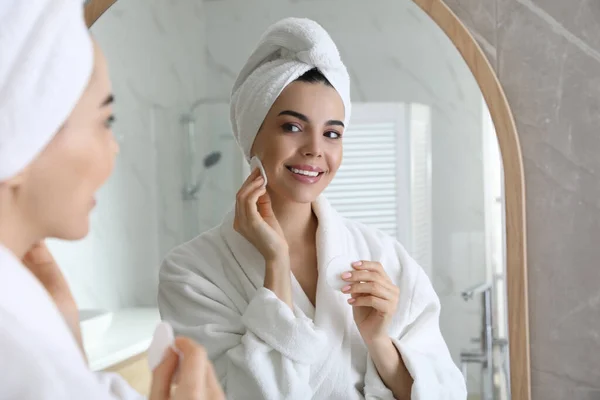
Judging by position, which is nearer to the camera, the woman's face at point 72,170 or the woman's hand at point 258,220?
the woman's face at point 72,170

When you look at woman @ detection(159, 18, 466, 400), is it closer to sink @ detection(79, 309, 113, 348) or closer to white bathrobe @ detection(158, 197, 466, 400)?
white bathrobe @ detection(158, 197, 466, 400)

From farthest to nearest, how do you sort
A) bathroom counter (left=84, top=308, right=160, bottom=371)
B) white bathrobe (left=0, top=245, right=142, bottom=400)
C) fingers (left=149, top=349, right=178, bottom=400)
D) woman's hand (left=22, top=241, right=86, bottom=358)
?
bathroom counter (left=84, top=308, right=160, bottom=371), woman's hand (left=22, top=241, right=86, bottom=358), fingers (left=149, top=349, right=178, bottom=400), white bathrobe (left=0, top=245, right=142, bottom=400)

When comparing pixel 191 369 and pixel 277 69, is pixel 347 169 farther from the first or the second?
pixel 191 369

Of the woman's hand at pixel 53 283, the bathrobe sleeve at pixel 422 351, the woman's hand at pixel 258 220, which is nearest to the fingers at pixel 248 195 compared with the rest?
the woman's hand at pixel 258 220

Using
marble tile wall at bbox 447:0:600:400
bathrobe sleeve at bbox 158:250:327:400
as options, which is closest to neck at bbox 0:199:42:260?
bathrobe sleeve at bbox 158:250:327:400

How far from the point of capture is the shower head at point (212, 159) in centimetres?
105

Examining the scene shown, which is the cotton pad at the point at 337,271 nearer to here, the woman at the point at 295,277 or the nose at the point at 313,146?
the woman at the point at 295,277

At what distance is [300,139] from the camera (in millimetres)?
962

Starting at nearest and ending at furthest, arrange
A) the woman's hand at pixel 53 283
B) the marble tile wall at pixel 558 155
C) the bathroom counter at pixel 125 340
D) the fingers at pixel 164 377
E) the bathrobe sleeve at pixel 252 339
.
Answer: the fingers at pixel 164 377 < the woman's hand at pixel 53 283 < the bathrobe sleeve at pixel 252 339 < the bathroom counter at pixel 125 340 < the marble tile wall at pixel 558 155

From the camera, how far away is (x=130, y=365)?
1.03 m

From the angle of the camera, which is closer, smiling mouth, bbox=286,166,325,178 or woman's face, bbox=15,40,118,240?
woman's face, bbox=15,40,118,240

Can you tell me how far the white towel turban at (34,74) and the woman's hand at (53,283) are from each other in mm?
184

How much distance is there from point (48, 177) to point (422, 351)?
65cm

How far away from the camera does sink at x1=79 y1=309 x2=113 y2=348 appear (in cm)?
107
